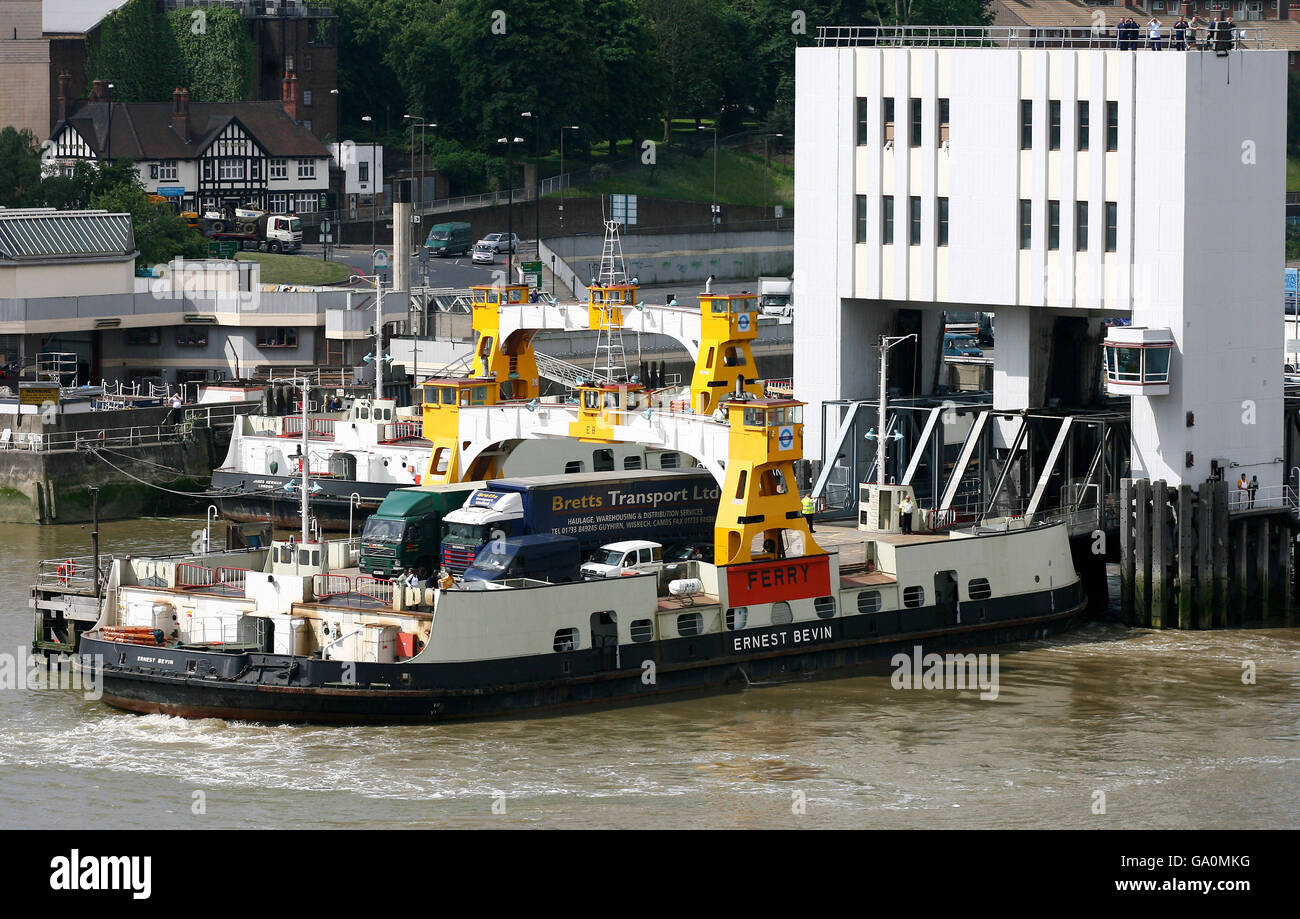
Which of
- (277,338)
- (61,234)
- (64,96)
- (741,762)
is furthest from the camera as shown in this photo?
(64,96)

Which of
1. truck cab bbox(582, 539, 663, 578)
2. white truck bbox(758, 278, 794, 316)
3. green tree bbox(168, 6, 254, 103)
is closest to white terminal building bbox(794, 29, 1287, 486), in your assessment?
truck cab bbox(582, 539, 663, 578)

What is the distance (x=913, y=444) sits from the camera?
6806cm

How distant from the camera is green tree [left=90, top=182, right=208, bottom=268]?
388 feet

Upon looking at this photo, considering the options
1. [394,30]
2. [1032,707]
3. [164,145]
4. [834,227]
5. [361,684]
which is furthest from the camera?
[394,30]

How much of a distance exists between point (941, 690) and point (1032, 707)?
2.56 meters

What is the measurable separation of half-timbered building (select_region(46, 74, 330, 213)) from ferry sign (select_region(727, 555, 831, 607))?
8612 cm

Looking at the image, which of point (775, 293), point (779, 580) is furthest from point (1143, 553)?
point (775, 293)

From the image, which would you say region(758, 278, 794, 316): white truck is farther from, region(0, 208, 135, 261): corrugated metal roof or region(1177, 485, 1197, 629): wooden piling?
region(1177, 485, 1197, 629): wooden piling

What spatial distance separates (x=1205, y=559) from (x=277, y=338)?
45705mm

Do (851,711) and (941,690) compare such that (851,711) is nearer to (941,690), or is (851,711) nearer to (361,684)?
(941,690)

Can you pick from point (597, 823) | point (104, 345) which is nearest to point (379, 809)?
point (597, 823)

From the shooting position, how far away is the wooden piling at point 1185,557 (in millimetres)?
61625

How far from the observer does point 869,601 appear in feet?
187

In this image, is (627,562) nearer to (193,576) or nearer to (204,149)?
(193,576)
